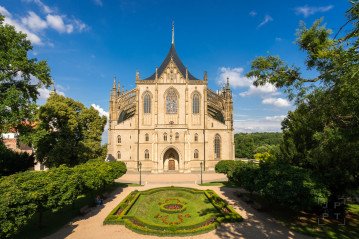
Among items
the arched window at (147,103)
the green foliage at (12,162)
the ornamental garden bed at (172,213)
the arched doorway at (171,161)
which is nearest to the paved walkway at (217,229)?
the ornamental garden bed at (172,213)

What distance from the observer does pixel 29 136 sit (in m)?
18.3

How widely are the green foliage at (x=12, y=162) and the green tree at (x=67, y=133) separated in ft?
17.6

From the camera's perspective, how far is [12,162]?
102 feet

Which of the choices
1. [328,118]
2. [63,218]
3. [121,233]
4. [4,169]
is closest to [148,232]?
[121,233]

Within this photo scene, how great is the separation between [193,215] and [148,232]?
5.29 metres

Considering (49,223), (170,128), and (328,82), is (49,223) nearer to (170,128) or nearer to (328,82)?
(328,82)

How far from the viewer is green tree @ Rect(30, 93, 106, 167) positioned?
1101 inches

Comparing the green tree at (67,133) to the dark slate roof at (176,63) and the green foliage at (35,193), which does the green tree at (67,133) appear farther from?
the dark slate roof at (176,63)

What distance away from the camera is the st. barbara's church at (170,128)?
150 ft

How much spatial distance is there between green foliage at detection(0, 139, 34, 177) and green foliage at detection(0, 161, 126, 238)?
14711 mm

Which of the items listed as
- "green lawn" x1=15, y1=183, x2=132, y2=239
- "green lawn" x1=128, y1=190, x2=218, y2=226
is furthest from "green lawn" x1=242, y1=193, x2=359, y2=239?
"green lawn" x1=15, y1=183, x2=132, y2=239

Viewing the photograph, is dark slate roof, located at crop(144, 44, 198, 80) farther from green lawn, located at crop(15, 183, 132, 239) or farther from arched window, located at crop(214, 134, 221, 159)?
green lawn, located at crop(15, 183, 132, 239)

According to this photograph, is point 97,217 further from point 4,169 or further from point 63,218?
point 4,169

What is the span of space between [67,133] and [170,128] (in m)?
20.7
